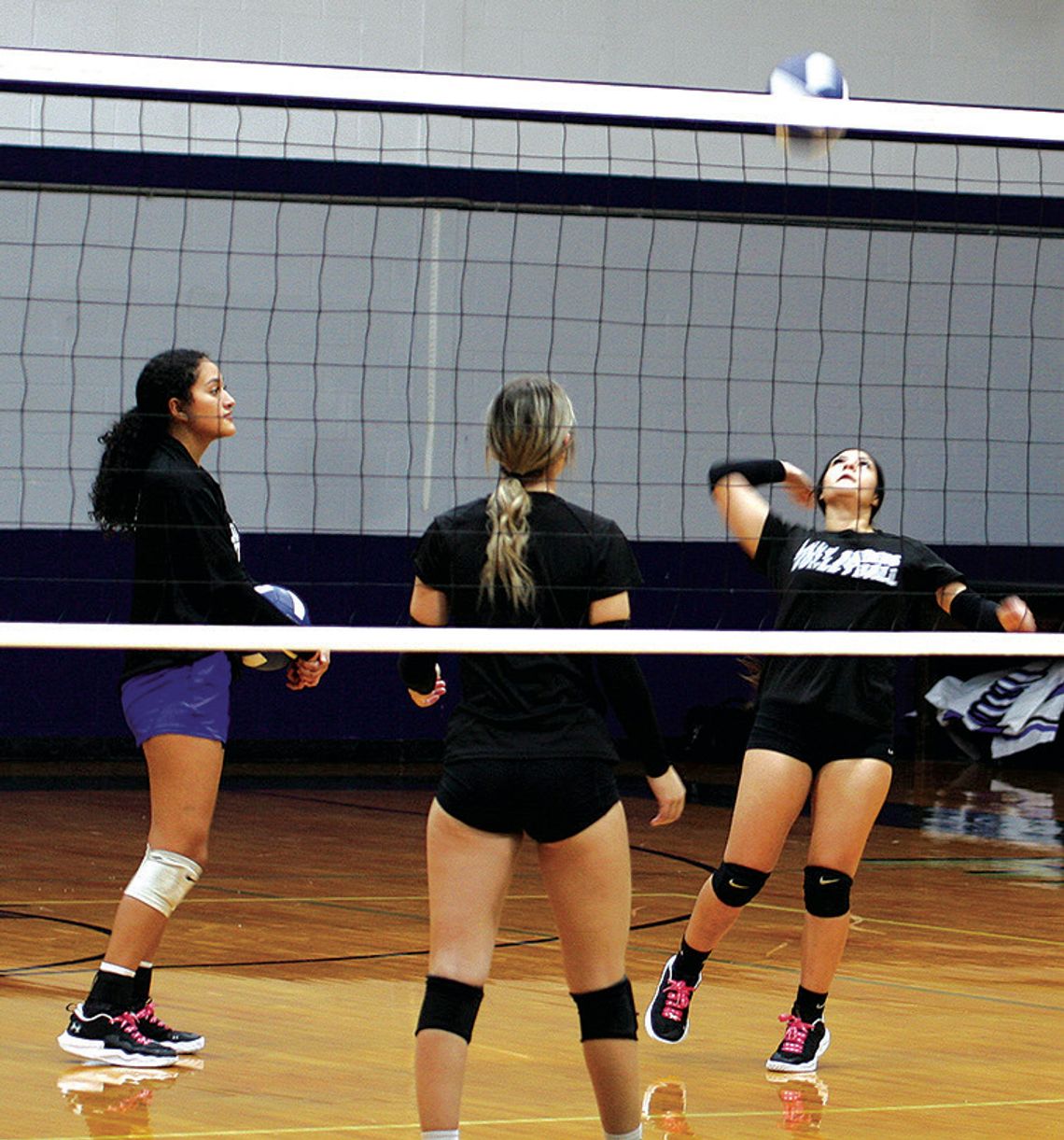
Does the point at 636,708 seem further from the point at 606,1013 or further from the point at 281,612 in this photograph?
the point at 281,612

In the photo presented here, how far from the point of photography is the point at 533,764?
323cm

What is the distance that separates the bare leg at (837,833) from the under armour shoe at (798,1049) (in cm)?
9

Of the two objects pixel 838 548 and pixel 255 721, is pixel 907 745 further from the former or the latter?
pixel 838 548

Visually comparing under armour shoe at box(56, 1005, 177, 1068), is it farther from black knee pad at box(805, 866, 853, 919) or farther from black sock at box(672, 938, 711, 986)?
black knee pad at box(805, 866, 853, 919)

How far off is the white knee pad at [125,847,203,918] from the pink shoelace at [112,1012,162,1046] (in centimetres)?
25

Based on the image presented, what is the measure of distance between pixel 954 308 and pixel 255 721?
4925mm

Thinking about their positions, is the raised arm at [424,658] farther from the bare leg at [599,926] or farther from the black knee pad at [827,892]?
the black knee pad at [827,892]

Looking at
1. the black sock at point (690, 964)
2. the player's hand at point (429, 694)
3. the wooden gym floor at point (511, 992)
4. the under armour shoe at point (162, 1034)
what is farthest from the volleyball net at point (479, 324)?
the player's hand at point (429, 694)

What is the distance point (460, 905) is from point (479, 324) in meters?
8.80

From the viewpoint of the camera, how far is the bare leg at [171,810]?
4359mm

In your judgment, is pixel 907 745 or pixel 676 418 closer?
pixel 676 418

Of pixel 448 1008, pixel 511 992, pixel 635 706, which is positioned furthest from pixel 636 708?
pixel 511 992

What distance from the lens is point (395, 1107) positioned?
13.7ft

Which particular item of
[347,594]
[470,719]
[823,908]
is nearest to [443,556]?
[470,719]
